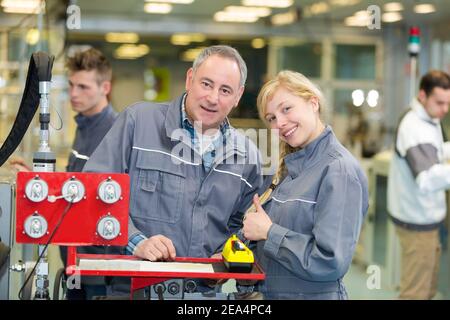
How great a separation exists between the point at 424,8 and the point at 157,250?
666 cm

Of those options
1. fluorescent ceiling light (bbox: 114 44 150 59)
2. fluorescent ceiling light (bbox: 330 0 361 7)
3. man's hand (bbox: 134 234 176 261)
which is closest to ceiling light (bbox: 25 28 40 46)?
man's hand (bbox: 134 234 176 261)

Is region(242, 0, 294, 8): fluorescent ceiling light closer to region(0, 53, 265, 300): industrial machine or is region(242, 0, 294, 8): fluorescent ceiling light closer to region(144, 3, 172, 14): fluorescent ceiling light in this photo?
region(144, 3, 172, 14): fluorescent ceiling light

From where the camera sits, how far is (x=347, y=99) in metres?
9.76

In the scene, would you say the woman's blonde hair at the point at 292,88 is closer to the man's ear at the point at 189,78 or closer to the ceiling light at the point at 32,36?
the man's ear at the point at 189,78

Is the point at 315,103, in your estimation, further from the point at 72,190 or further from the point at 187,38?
the point at 187,38

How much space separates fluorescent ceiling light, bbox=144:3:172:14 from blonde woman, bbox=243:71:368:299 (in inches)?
229

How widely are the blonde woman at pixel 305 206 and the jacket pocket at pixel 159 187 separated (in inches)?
10.1

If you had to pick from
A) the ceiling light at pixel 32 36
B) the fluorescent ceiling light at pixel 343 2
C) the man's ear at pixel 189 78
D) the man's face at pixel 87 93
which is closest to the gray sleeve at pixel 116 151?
the man's ear at pixel 189 78

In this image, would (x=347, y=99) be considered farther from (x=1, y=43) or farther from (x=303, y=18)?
(x=1, y=43)

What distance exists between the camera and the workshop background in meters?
5.10

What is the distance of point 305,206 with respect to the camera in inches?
73.3

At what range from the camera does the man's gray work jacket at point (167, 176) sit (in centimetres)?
213

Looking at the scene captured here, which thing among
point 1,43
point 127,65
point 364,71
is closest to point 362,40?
point 364,71

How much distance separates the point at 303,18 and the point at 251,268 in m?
7.37
